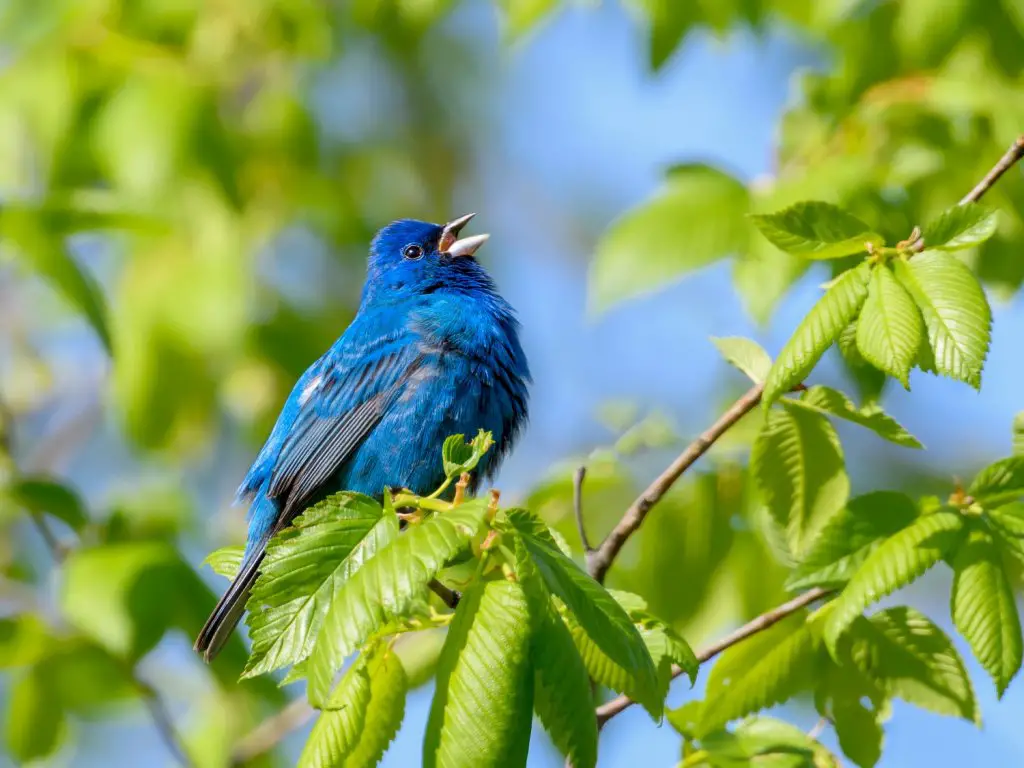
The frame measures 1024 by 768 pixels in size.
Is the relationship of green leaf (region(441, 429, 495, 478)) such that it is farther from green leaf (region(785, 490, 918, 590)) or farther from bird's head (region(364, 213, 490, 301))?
bird's head (region(364, 213, 490, 301))

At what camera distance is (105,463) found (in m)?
12.5

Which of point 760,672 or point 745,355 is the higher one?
point 745,355

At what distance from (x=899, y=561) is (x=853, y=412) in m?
0.48

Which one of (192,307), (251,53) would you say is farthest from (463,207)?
(192,307)

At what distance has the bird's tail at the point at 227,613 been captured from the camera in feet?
13.8

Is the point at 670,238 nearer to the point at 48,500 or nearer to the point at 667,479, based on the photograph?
the point at 667,479

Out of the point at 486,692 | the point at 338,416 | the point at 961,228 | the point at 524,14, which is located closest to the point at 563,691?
the point at 486,692

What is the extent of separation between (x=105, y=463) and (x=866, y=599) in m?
11.0

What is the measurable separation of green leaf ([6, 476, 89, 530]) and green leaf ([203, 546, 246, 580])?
1431mm

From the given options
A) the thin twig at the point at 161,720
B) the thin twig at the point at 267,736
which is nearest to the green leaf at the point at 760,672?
the thin twig at the point at 161,720

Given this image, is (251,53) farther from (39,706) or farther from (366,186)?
(39,706)

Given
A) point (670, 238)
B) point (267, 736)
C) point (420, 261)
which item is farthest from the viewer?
point (420, 261)

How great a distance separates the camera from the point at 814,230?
2918 millimetres

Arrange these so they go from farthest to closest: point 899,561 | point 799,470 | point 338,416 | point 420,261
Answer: point 420,261 < point 338,416 < point 799,470 < point 899,561
